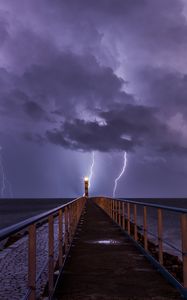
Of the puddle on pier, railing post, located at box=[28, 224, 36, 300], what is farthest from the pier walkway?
railing post, located at box=[28, 224, 36, 300]

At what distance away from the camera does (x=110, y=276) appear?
5465 millimetres

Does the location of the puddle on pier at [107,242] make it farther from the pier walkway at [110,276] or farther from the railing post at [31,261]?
the railing post at [31,261]

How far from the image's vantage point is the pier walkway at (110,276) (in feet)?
14.7

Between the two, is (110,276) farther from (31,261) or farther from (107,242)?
(107,242)

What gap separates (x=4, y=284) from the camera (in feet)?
19.0

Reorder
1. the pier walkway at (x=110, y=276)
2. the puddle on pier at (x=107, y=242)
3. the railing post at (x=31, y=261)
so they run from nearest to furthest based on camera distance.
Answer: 1. the railing post at (x=31, y=261)
2. the pier walkway at (x=110, y=276)
3. the puddle on pier at (x=107, y=242)

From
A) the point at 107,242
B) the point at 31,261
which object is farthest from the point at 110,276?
the point at 107,242

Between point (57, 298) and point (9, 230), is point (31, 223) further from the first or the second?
point (57, 298)

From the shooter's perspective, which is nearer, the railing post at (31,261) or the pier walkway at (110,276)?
the railing post at (31,261)

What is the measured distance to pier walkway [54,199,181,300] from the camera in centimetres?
449

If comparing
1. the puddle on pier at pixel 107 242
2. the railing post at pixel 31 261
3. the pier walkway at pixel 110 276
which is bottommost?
the pier walkway at pixel 110 276

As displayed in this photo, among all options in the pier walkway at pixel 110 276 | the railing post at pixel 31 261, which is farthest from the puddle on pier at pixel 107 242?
the railing post at pixel 31 261

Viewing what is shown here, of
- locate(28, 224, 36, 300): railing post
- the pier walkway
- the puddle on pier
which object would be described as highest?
locate(28, 224, 36, 300): railing post

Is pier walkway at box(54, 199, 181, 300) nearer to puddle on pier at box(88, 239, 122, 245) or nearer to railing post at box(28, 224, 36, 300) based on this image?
puddle on pier at box(88, 239, 122, 245)
